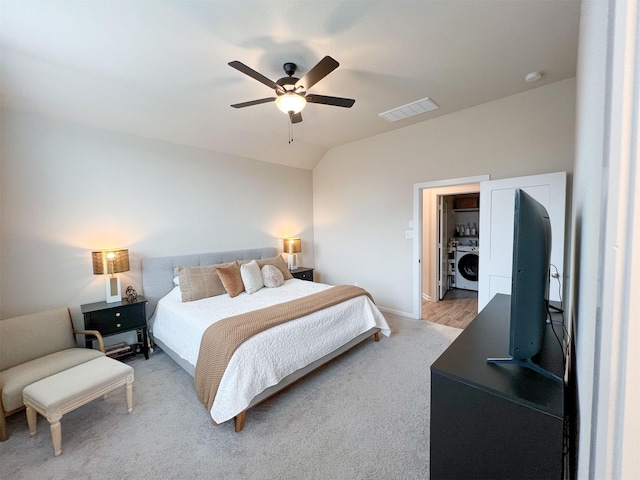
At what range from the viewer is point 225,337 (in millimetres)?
2117

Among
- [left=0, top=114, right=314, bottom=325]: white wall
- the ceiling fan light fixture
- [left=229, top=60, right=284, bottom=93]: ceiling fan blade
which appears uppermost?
[left=229, top=60, right=284, bottom=93]: ceiling fan blade

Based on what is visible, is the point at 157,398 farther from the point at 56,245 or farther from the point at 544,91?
the point at 544,91

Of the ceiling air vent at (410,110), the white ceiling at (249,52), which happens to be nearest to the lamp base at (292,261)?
the white ceiling at (249,52)

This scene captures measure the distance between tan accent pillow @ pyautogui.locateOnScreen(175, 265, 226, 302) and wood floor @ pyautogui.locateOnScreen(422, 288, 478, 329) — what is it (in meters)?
3.19

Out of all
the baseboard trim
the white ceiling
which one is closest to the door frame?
the baseboard trim

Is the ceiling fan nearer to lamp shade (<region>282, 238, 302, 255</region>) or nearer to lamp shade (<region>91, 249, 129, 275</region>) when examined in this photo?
lamp shade (<region>91, 249, 129, 275</region>)

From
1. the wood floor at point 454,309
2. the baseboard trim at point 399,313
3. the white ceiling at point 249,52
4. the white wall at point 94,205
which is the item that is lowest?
the wood floor at point 454,309

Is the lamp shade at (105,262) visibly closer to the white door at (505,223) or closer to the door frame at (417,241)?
the door frame at (417,241)

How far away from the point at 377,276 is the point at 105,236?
390 centimetres

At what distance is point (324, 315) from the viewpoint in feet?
8.84

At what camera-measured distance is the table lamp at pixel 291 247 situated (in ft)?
16.1

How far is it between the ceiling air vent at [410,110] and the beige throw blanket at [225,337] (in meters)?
2.70

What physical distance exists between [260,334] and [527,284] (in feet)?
6.04

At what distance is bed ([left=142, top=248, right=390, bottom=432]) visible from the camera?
2.00 m
